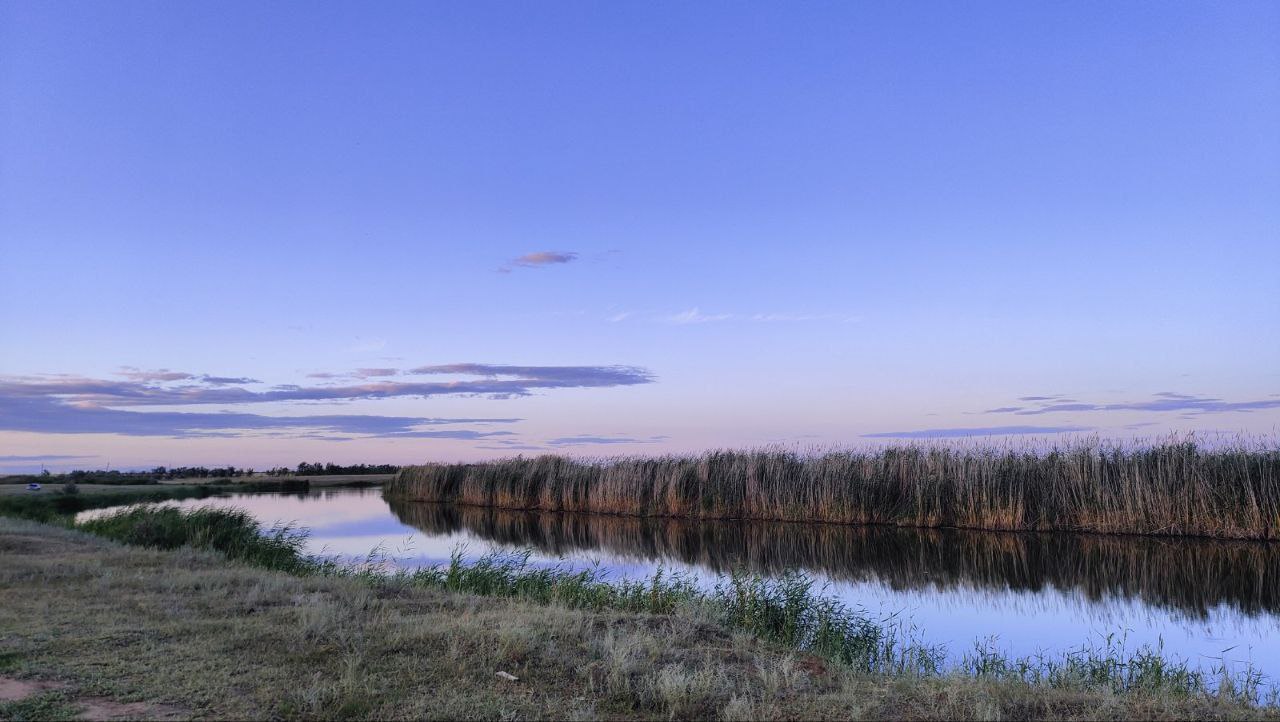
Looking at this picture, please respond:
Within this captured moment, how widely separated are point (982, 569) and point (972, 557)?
1.32 meters

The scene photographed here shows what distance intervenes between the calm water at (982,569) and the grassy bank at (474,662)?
5.59 ft

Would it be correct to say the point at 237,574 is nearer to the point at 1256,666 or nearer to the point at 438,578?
the point at 438,578

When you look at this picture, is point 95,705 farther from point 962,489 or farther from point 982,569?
point 962,489

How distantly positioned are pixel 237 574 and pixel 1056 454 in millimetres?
17511

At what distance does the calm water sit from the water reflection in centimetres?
3

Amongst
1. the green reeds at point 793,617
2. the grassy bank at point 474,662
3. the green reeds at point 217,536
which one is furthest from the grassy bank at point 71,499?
the grassy bank at point 474,662

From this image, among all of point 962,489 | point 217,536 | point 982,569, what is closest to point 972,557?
→ point 982,569

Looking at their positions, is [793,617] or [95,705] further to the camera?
[793,617]

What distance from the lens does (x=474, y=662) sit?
5.47 m

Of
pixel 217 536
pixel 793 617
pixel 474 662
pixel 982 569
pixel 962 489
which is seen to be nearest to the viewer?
pixel 474 662

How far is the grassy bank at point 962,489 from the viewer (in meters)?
15.9

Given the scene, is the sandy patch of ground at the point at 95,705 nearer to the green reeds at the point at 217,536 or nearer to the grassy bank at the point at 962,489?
the green reeds at the point at 217,536

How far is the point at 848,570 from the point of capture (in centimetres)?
1399

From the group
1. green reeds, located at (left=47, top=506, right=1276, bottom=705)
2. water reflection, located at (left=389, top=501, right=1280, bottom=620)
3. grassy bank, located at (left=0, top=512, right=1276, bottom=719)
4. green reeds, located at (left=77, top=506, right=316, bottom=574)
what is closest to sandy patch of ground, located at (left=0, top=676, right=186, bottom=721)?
grassy bank, located at (left=0, top=512, right=1276, bottom=719)
